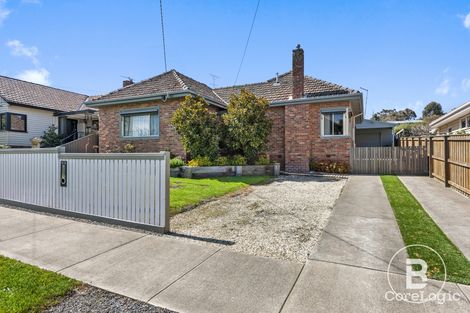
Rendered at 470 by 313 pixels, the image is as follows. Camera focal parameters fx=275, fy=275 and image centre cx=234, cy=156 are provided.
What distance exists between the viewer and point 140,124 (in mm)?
16062

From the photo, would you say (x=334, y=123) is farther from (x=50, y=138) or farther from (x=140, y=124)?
(x=50, y=138)

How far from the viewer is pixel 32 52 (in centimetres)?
1614

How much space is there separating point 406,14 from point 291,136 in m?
7.14

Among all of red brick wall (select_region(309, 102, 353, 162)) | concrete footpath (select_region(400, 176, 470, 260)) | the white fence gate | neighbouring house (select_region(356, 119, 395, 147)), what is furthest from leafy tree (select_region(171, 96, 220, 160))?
neighbouring house (select_region(356, 119, 395, 147))

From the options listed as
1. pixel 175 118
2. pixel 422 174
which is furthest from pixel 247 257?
pixel 422 174

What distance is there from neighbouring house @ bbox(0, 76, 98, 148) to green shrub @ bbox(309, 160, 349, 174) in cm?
1689

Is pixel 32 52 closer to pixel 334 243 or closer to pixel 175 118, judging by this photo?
pixel 175 118

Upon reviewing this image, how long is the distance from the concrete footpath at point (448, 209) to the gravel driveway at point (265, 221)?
6.88 feet

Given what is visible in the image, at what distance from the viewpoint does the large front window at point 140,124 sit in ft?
50.9

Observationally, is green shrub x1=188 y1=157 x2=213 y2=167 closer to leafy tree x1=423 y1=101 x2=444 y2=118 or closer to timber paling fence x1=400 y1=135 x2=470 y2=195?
timber paling fence x1=400 y1=135 x2=470 y2=195

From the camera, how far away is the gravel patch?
2693 millimetres

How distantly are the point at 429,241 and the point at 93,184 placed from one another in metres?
6.37

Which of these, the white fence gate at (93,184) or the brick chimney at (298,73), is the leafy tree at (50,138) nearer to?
the white fence gate at (93,184)
